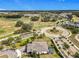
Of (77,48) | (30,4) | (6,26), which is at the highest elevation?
(30,4)

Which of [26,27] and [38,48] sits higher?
[26,27]

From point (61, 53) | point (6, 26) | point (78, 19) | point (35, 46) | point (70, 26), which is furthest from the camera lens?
point (78, 19)

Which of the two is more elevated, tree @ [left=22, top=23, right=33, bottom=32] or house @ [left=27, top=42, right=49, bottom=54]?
tree @ [left=22, top=23, right=33, bottom=32]

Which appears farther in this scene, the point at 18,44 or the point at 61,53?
the point at 18,44

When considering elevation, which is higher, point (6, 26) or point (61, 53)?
point (6, 26)

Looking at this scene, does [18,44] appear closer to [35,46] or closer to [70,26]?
[35,46]

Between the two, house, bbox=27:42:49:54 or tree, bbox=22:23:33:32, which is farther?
tree, bbox=22:23:33:32

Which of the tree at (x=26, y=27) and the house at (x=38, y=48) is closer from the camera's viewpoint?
the house at (x=38, y=48)

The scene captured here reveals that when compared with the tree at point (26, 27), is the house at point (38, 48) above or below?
below

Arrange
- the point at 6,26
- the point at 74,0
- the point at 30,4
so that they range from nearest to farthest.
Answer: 1. the point at 74,0
2. the point at 30,4
3. the point at 6,26

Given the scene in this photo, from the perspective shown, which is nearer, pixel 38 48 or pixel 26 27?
pixel 38 48

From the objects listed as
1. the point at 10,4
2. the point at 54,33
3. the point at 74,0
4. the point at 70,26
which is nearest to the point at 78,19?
the point at 70,26
